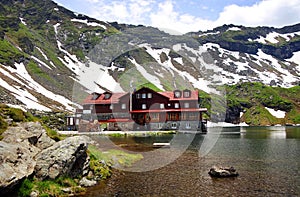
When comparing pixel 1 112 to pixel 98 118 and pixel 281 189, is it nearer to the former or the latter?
pixel 281 189

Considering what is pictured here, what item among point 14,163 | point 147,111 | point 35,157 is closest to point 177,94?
point 147,111

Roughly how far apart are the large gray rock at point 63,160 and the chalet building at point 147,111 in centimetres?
6456

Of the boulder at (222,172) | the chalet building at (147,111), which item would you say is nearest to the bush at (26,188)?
the boulder at (222,172)

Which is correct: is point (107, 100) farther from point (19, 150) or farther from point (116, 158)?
point (19, 150)

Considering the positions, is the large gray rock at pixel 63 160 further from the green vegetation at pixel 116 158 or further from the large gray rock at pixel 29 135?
the green vegetation at pixel 116 158

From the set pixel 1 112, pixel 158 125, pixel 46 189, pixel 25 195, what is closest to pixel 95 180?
pixel 46 189

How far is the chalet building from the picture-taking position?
3698 inches

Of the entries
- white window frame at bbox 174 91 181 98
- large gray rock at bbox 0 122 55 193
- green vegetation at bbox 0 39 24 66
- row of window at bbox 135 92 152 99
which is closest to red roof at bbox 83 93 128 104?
row of window at bbox 135 92 152 99

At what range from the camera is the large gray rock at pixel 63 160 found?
23073 mm

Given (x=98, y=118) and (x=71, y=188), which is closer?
(x=71, y=188)

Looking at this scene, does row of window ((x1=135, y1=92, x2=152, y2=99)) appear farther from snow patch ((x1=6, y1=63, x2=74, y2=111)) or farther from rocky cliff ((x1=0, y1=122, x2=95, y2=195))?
rocky cliff ((x1=0, y1=122, x2=95, y2=195))

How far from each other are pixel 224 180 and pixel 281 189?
4.92 m

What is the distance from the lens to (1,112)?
89.0 ft

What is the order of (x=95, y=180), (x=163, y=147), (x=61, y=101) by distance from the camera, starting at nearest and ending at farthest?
(x=95, y=180)
(x=163, y=147)
(x=61, y=101)
